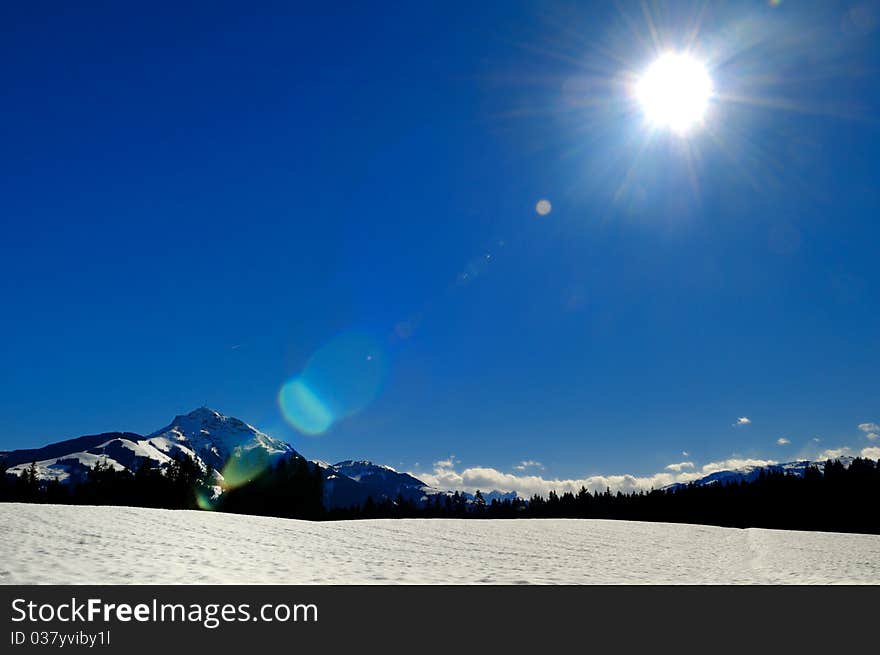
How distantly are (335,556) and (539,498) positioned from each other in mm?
172038

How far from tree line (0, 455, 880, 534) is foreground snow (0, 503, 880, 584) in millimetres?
55661

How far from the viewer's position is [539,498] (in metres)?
178

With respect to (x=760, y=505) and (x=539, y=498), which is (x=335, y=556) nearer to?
(x=760, y=505)

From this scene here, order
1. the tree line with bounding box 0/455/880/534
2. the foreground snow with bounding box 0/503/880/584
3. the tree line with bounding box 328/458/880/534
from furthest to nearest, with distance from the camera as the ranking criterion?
the tree line with bounding box 328/458/880/534, the tree line with bounding box 0/455/880/534, the foreground snow with bounding box 0/503/880/584

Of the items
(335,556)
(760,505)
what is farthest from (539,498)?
(335,556)

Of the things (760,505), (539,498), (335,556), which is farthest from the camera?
(539,498)

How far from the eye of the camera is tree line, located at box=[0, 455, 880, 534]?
81500mm

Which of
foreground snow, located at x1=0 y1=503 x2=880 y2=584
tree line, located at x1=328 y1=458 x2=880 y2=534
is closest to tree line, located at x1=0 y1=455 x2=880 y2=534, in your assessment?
tree line, located at x1=328 y1=458 x2=880 y2=534

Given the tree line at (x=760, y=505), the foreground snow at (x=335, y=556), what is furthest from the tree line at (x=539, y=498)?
the foreground snow at (x=335, y=556)

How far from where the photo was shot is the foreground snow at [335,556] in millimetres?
14195

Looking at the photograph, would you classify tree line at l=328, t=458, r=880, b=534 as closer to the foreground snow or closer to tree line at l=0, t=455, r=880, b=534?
tree line at l=0, t=455, r=880, b=534
